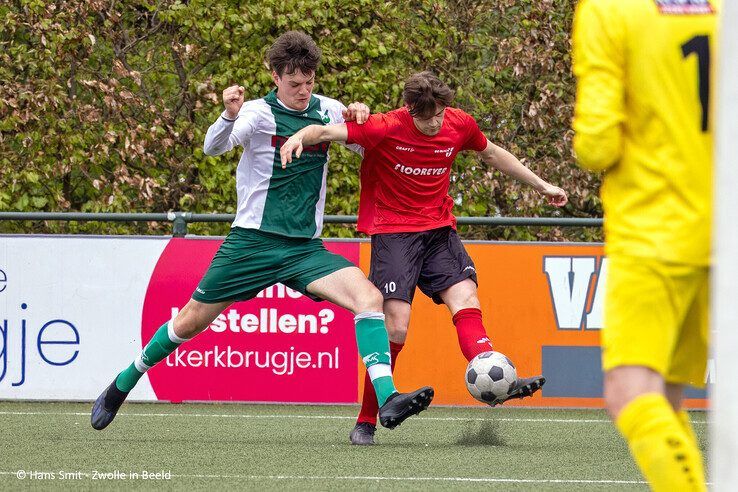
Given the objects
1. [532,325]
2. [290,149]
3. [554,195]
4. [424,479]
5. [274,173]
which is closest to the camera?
[424,479]

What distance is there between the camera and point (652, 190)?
358cm

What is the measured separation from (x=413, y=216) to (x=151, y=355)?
1649 millimetres

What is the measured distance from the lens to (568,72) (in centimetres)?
1299

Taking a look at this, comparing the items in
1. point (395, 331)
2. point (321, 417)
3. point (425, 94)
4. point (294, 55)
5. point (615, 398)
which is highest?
point (294, 55)

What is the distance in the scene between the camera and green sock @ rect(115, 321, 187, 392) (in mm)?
7492

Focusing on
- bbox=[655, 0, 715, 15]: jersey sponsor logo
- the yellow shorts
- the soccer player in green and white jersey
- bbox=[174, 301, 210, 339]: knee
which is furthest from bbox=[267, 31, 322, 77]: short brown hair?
the yellow shorts

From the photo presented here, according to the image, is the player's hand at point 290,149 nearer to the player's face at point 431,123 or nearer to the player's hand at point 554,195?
the player's face at point 431,123

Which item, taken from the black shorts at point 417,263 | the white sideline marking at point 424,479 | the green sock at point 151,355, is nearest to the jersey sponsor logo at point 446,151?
the black shorts at point 417,263

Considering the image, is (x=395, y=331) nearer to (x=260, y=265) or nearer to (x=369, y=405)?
(x=369, y=405)

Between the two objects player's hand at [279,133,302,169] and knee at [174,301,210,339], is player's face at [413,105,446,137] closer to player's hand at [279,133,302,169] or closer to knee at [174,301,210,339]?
player's hand at [279,133,302,169]

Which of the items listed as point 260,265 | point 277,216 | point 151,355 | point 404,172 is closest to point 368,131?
point 404,172

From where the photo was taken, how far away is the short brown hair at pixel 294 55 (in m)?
7.25

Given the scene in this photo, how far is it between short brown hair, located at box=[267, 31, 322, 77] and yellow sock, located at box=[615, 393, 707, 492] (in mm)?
4120

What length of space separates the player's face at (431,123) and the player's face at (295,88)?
0.61 meters
